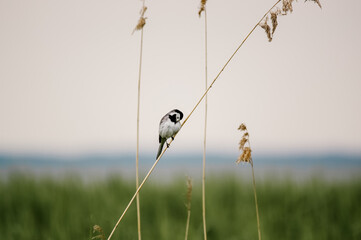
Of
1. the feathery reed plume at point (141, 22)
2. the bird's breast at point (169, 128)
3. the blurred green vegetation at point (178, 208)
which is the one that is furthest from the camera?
the blurred green vegetation at point (178, 208)

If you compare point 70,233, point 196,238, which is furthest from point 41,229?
point 196,238

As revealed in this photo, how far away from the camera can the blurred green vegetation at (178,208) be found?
4914 millimetres

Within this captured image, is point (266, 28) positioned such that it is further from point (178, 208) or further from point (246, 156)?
point (178, 208)

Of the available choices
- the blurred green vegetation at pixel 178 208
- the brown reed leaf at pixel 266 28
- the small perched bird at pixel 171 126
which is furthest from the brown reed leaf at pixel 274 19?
the blurred green vegetation at pixel 178 208

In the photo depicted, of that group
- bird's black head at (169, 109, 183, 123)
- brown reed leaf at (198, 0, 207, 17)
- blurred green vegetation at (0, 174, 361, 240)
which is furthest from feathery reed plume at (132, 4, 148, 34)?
blurred green vegetation at (0, 174, 361, 240)

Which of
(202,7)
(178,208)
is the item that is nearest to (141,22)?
(202,7)

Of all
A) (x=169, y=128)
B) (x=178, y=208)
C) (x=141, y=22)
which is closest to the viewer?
(x=141, y=22)

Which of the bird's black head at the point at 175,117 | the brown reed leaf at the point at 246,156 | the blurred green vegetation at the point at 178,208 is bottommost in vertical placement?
the blurred green vegetation at the point at 178,208

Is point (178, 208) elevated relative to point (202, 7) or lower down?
lower down

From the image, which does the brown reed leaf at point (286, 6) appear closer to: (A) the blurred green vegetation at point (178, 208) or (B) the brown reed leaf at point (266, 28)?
(B) the brown reed leaf at point (266, 28)

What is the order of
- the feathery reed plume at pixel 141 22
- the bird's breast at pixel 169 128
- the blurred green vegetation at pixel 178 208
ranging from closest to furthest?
the feathery reed plume at pixel 141 22, the bird's breast at pixel 169 128, the blurred green vegetation at pixel 178 208

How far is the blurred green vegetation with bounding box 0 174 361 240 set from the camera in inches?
193

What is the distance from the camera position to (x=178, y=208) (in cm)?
612

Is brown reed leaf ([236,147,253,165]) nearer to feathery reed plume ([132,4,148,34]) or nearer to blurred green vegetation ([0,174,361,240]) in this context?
feathery reed plume ([132,4,148,34])
